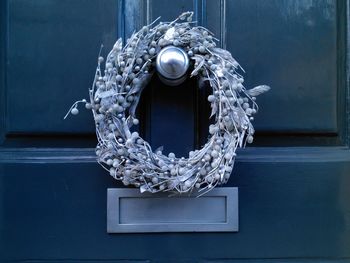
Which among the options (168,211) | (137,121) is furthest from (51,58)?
(168,211)

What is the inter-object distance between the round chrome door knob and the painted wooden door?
0.30ft

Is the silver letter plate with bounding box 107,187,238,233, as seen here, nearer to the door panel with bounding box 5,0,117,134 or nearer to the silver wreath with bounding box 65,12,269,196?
the silver wreath with bounding box 65,12,269,196

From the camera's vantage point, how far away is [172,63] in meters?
1.35

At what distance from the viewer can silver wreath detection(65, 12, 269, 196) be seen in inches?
52.9

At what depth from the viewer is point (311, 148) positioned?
150cm

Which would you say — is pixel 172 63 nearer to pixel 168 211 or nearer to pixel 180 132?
pixel 180 132

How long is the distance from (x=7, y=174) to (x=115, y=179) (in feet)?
0.77

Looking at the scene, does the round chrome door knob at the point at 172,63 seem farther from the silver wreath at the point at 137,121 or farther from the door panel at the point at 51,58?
the door panel at the point at 51,58

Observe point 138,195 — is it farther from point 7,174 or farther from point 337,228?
point 337,228

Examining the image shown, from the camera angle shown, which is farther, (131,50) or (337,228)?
(337,228)

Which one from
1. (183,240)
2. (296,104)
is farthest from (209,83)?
(183,240)

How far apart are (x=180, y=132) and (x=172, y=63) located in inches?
7.1

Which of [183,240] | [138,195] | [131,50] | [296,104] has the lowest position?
[183,240]

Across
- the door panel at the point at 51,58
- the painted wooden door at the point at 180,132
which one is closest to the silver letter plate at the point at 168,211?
the painted wooden door at the point at 180,132
